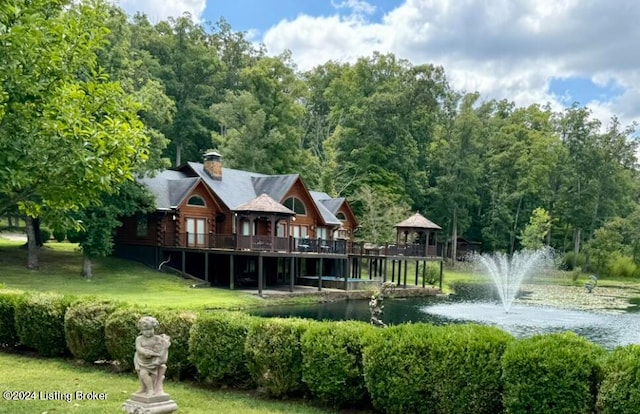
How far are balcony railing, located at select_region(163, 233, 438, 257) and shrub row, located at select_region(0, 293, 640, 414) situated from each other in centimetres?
1882

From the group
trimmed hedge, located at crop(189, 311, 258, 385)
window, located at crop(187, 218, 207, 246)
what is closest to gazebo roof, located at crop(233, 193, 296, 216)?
window, located at crop(187, 218, 207, 246)

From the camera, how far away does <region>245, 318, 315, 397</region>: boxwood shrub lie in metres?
7.45

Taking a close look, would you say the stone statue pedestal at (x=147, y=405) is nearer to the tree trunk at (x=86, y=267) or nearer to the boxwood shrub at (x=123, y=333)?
the boxwood shrub at (x=123, y=333)

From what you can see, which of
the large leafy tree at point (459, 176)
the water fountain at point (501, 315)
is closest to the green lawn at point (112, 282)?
the water fountain at point (501, 315)

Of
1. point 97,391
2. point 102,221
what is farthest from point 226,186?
point 97,391

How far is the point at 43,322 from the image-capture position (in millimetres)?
9508

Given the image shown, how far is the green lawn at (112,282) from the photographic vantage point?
22594 millimetres

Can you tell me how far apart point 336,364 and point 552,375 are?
8.28 feet

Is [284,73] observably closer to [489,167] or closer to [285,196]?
[285,196]

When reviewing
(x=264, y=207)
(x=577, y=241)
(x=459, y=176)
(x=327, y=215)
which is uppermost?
(x=459, y=176)

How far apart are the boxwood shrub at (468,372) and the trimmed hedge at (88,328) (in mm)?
5181

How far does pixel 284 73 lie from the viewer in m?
48.6

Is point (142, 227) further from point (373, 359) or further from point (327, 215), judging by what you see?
point (373, 359)

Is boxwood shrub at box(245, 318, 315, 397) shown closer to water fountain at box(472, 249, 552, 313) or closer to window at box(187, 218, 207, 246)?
window at box(187, 218, 207, 246)
